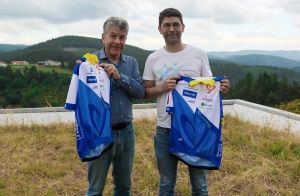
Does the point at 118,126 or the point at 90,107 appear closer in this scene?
the point at 90,107

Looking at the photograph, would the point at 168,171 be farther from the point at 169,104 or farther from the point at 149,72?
the point at 149,72

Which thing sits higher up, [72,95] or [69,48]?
[69,48]

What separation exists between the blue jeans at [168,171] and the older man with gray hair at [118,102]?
277 millimetres

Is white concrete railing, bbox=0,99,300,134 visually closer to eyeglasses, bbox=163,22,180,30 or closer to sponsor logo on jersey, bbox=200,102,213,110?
sponsor logo on jersey, bbox=200,102,213,110

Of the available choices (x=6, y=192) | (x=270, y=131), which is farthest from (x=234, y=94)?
(x=6, y=192)

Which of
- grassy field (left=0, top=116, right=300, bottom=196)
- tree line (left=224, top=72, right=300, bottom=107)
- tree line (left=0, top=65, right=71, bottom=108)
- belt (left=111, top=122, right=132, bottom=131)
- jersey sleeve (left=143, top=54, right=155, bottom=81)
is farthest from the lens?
tree line (left=224, top=72, right=300, bottom=107)

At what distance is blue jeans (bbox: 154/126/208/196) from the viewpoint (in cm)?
263

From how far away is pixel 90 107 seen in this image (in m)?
2.40

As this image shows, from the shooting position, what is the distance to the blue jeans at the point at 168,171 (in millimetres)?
2629

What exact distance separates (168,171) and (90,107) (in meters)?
0.96

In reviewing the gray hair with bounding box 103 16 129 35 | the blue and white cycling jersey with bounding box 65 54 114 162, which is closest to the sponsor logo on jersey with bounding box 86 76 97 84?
the blue and white cycling jersey with bounding box 65 54 114 162

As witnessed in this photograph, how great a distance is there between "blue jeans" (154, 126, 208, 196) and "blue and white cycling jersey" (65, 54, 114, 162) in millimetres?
500

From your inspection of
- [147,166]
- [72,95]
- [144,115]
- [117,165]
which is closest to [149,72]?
[72,95]

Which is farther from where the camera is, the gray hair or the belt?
the belt
